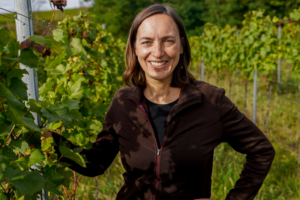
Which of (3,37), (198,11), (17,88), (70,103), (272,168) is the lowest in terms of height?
(272,168)

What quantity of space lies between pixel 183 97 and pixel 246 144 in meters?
0.49

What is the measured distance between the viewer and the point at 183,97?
1652 millimetres

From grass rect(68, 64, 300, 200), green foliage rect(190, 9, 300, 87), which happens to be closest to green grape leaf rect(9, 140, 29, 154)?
grass rect(68, 64, 300, 200)

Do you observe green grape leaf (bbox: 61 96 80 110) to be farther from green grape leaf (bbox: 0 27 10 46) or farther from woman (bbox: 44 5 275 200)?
woman (bbox: 44 5 275 200)

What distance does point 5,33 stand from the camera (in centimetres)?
78

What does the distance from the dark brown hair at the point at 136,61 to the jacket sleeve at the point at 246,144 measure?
297mm

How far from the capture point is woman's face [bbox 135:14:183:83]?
1.60 m

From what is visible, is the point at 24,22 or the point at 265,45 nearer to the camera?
the point at 24,22

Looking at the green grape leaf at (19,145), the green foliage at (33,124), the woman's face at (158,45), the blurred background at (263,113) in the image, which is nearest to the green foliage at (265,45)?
the blurred background at (263,113)

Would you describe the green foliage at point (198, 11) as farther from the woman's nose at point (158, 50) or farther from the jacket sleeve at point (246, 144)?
the jacket sleeve at point (246, 144)

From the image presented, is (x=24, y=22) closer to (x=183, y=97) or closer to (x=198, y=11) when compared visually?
(x=183, y=97)

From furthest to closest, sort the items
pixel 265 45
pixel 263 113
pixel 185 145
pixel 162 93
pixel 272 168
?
pixel 263 113 < pixel 265 45 < pixel 272 168 < pixel 162 93 < pixel 185 145

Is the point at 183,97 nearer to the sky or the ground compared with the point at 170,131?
nearer to the sky

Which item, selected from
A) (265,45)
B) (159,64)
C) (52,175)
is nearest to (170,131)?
(159,64)
